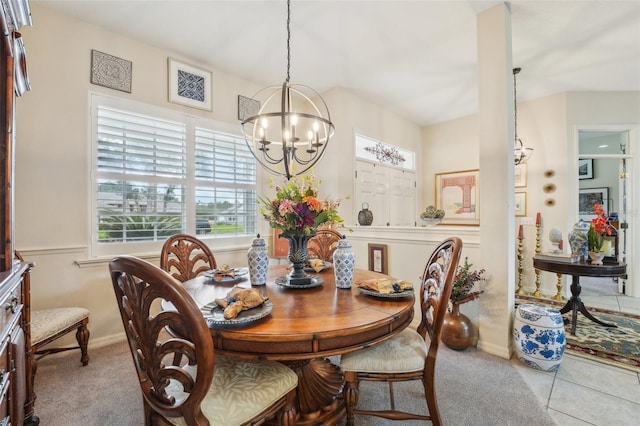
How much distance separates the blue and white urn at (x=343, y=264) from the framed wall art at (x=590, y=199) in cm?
707

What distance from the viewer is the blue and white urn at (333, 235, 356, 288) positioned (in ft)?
5.11

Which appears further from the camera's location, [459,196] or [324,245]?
[459,196]

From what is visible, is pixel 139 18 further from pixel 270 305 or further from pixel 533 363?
pixel 533 363

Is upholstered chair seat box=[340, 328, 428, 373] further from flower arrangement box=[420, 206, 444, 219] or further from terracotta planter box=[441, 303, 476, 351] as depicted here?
flower arrangement box=[420, 206, 444, 219]

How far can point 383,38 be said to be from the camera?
2.78m

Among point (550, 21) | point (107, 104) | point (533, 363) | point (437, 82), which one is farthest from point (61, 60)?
point (533, 363)

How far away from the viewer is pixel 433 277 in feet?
5.09

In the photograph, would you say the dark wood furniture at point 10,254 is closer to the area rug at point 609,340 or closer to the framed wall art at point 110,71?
the framed wall art at point 110,71

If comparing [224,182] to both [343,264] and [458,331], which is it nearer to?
[343,264]

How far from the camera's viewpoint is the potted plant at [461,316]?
235cm

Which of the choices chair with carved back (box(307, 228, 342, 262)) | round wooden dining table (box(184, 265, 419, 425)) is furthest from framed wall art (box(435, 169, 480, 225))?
round wooden dining table (box(184, 265, 419, 425))

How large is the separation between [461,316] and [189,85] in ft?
11.8

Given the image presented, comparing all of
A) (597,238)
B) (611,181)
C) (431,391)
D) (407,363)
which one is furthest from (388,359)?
(611,181)

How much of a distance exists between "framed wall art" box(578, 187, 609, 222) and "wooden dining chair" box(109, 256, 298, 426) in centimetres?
774
